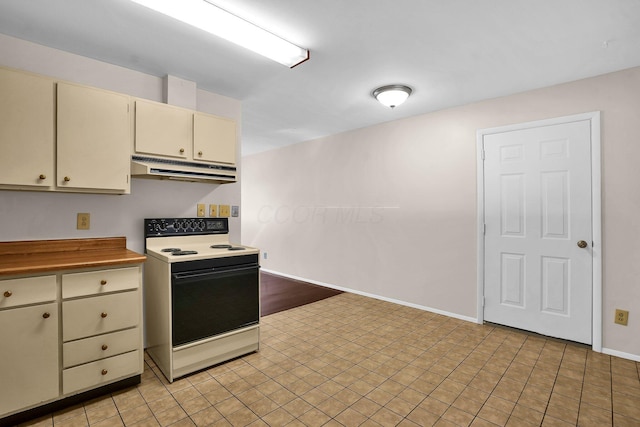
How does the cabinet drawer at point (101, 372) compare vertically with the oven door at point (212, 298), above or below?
below

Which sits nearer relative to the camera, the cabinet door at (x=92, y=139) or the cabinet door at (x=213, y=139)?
the cabinet door at (x=92, y=139)

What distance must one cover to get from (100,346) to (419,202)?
136 inches

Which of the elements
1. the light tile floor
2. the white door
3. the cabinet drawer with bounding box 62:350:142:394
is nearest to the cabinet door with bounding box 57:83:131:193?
the cabinet drawer with bounding box 62:350:142:394

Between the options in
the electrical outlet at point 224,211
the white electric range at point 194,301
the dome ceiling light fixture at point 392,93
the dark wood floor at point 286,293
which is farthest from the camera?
the dark wood floor at point 286,293

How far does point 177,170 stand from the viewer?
2514 mm

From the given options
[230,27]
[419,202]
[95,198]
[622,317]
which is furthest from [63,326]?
[622,317]

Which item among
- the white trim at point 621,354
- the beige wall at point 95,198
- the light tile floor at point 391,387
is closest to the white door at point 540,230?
the white trim at point 621,354

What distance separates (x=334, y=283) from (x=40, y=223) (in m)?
3.68

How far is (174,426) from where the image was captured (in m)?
1.77

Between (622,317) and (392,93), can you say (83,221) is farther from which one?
(622,317)

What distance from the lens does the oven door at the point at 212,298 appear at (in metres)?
2.23

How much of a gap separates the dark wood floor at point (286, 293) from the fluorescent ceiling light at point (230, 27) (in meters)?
2.84

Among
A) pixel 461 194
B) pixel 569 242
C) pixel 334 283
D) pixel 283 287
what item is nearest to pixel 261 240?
pixel 283 287

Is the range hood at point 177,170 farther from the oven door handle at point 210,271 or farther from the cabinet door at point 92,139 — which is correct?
the oven door handle at point 210,271
